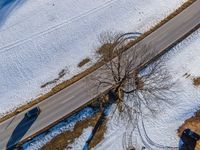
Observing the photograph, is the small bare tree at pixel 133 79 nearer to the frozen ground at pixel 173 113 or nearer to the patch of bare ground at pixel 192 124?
the frozen ground at pixel 173 113

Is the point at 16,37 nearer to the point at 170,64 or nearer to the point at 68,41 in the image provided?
the point at 68,41

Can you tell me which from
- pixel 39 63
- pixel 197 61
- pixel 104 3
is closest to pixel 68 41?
pixel 39 63

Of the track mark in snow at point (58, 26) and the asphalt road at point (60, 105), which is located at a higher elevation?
the track mark in snow at point (58, 26)

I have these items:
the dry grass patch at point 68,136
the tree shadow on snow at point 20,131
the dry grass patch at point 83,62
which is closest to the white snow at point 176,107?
the dry grass patch at point 68,136

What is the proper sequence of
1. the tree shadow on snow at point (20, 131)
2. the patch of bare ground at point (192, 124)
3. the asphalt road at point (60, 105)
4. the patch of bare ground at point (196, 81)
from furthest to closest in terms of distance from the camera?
the patch of bare ground at point (196, 81) → the patch of bare ground at point (192, 124) → the asphalt road at point (60, 105) → the tree shadow on snow at point (20, 131)

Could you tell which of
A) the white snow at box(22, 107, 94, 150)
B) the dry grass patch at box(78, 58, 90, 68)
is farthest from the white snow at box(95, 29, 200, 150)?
the dry grass patch at box(78, 58, 90, 68)

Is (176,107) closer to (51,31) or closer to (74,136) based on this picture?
(74,136)

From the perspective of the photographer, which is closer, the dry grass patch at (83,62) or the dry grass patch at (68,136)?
the dry grass patch at (68,136)
